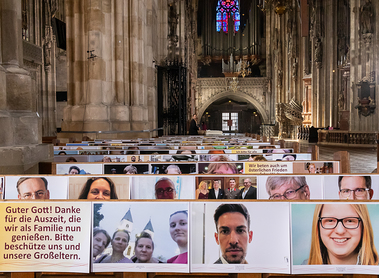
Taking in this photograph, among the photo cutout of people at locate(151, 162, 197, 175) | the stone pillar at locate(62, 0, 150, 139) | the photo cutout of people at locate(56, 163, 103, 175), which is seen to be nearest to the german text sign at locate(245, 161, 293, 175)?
the photo cutout of people at locate(151, 162, 197, 175)

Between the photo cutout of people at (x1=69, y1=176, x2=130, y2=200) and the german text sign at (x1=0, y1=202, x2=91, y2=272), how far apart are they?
0.59 m

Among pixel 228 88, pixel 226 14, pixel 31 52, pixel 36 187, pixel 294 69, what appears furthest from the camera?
pixel 226 14

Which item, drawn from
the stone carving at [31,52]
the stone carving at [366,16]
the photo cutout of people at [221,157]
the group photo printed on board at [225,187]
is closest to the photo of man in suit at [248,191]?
the group photo printed on board at [225,187]

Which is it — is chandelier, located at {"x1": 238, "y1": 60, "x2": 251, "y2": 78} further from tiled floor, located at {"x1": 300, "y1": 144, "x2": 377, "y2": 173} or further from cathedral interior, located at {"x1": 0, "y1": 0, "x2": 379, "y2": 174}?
tiled floor, located at {"x1": 300, "y1": 144, "x2": 377, "y2": 173}

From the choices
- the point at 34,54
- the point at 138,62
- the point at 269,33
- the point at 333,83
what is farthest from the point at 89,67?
the point at 269,33

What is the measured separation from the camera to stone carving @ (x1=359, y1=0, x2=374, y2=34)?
17312 mm

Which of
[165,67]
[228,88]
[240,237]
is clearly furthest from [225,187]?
[228,88]

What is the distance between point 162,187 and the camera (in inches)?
93.3

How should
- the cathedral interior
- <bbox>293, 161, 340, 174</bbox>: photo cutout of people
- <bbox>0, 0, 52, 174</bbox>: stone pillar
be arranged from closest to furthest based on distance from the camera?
<bbox>293, 161, 340, 174</bbox>: photo cutout of people
<bbox>0, 0, 52, 174</bbox>: stone pillar
the cathedral interior

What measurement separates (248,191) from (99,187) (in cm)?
85

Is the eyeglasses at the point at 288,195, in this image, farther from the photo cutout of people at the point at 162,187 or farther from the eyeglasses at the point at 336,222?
the eyeglasses at the point at 336,222

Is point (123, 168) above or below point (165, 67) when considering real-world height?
below

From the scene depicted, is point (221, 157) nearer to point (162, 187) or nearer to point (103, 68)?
point (162, 187)

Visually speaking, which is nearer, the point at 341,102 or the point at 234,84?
the point at 341,102
